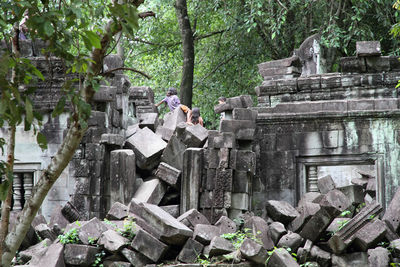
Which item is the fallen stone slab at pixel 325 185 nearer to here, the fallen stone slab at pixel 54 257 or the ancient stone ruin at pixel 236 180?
the ancient stone ruin at pixel 236 180

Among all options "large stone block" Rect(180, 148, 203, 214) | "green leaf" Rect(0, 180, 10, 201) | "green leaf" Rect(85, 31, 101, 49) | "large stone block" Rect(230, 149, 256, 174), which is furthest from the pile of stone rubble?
"green leaf" Rect(85, 31, 101, 49)

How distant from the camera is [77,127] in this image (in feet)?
18.0

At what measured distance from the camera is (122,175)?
1109 centimetres

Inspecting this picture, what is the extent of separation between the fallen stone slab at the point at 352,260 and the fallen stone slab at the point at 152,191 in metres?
2.97

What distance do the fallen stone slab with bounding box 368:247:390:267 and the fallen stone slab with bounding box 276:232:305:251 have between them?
35.3 inches

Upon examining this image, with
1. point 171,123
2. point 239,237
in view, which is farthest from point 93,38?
point 171,123

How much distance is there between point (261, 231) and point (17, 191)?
15.1ft

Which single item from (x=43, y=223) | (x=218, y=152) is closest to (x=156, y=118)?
(x=218, y=152)

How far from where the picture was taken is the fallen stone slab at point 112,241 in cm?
890

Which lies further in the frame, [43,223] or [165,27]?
[165,27]

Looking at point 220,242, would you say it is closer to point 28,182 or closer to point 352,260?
point 352,260

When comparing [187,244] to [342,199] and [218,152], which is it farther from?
[342,199]

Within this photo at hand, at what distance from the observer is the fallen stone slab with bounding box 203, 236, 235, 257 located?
8836mm

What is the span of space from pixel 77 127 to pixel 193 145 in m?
5.95
